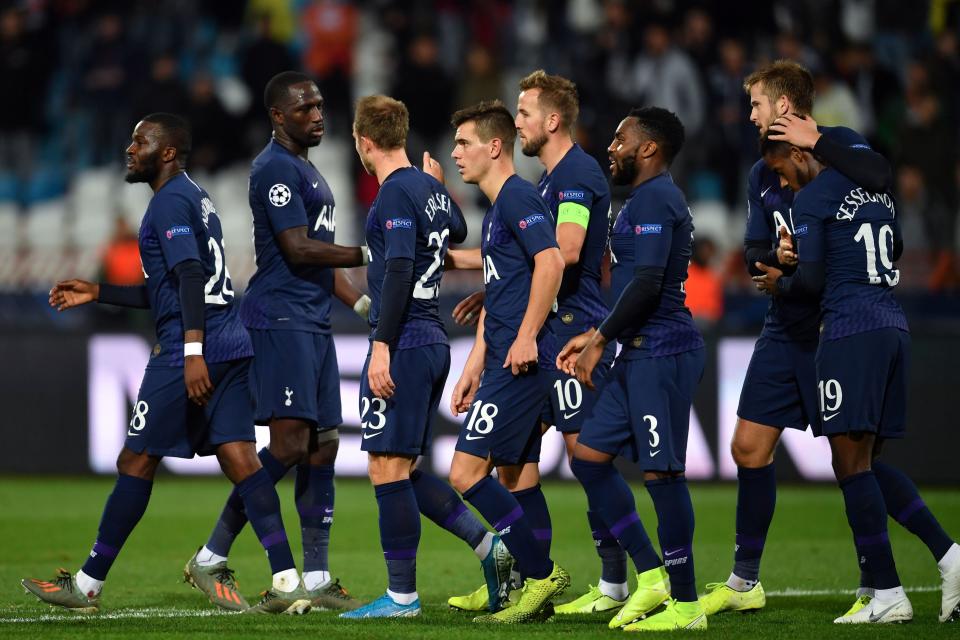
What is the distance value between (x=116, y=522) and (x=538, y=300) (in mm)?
2212

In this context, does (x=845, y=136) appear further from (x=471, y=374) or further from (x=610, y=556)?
(x=610, y=556)

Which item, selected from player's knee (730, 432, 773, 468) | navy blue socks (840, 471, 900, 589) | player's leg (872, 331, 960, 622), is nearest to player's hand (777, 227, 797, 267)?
player's leg (872, 331, 960, 622)

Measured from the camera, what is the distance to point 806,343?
22.8 ft

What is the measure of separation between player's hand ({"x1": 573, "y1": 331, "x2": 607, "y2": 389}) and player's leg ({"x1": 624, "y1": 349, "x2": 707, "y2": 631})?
0.21 m

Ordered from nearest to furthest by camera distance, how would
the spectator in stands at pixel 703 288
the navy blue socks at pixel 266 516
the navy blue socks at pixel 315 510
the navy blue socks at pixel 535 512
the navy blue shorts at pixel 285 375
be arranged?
the navy blue socks at pixel 266 516 → the navy blue socks at pixel 535 512 → the navy blue shorts at pixel 285 375 → the navy blue socks at pixel 315 510 → the spectator in stands at pixel 703 288

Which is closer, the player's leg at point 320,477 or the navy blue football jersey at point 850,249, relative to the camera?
the navy blue football jersey at point 850,249

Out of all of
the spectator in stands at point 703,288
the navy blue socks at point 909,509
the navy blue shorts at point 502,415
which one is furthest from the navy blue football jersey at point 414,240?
the spectator in stands at point 703,288

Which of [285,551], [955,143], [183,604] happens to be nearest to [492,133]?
[285,551]

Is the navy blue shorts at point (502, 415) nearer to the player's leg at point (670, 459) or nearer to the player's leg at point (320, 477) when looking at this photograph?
the player's leg at point (670, 459)

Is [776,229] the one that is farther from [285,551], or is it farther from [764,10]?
[764,10]

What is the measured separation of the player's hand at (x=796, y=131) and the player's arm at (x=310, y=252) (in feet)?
6.70

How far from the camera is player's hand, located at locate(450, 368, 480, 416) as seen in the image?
22.1 ft

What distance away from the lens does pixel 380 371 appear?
6418 millimetres

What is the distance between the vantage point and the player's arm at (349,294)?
7.58 meters
